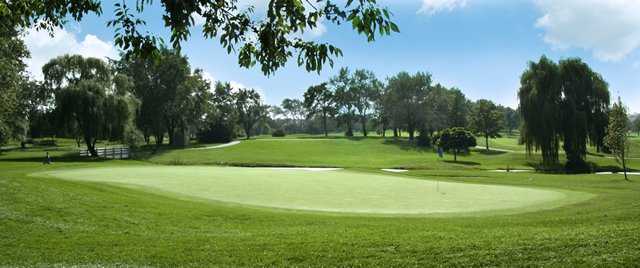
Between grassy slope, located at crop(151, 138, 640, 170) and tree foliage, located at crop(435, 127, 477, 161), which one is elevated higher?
tree foliage, located at crop(435, 127, 477, 161)

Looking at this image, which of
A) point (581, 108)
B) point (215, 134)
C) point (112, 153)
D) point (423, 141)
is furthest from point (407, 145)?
point (112, 153)

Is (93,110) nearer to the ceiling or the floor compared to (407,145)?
nearer to the ceiling

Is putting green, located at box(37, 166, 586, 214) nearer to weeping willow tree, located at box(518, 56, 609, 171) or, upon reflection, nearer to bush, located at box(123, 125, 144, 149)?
weeping willow tree, located at box(518, 56, 609, 171)

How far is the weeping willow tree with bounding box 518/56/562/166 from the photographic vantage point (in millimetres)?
42656

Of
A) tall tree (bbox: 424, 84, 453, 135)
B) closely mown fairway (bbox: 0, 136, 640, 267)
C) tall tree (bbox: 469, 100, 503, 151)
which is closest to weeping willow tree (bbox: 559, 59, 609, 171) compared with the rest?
closely mown fairway (bbox: 0, 136, 640, 267)

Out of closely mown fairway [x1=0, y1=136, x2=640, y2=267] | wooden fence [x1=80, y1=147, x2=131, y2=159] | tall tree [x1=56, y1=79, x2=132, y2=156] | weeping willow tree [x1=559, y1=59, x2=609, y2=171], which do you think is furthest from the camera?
wooden fence [x1=80, y1=147, x2=131, y2=159]

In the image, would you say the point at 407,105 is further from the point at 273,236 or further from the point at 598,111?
the point at 273,236

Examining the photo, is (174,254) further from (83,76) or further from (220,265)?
(83,76)

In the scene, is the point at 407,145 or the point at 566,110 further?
the point at 407,145

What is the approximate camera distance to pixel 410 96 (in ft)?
283

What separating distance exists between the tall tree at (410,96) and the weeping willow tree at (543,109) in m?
40.5

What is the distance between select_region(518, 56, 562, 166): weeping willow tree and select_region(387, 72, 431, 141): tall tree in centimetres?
4050

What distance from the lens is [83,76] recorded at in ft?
180

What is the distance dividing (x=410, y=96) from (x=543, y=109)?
43.9 meters
